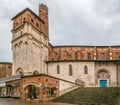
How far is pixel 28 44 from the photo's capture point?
5103 centimetres

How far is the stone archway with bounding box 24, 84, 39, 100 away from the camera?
131 ft

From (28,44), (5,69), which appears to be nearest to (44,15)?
(28,44)

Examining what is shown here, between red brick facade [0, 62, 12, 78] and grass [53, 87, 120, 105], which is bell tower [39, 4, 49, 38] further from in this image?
grass [53, 87, 120, 105]

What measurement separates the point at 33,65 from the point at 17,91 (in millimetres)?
9359

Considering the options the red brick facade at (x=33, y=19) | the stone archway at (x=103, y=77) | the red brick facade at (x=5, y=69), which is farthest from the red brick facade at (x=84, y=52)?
the red brick facade at (x=5, y=69)

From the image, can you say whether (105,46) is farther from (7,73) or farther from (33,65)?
(7,73)

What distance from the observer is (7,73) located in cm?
7512

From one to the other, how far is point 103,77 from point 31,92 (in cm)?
2127

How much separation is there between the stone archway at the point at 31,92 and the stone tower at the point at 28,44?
8060mm

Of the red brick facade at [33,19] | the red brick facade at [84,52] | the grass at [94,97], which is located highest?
the red brick facade at [33,19]

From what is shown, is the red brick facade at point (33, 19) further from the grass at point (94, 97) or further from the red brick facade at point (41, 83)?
the grass at point (94, 97)

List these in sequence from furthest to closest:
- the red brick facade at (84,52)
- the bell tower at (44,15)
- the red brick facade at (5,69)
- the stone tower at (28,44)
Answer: the red brick facade at (5,69)
the red brick facade at (84,52)
the bell tower at (44,15)
the stone tower at (28,44)

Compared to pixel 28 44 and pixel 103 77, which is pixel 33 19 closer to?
pixel 28 44

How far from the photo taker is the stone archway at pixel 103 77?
56.2m
